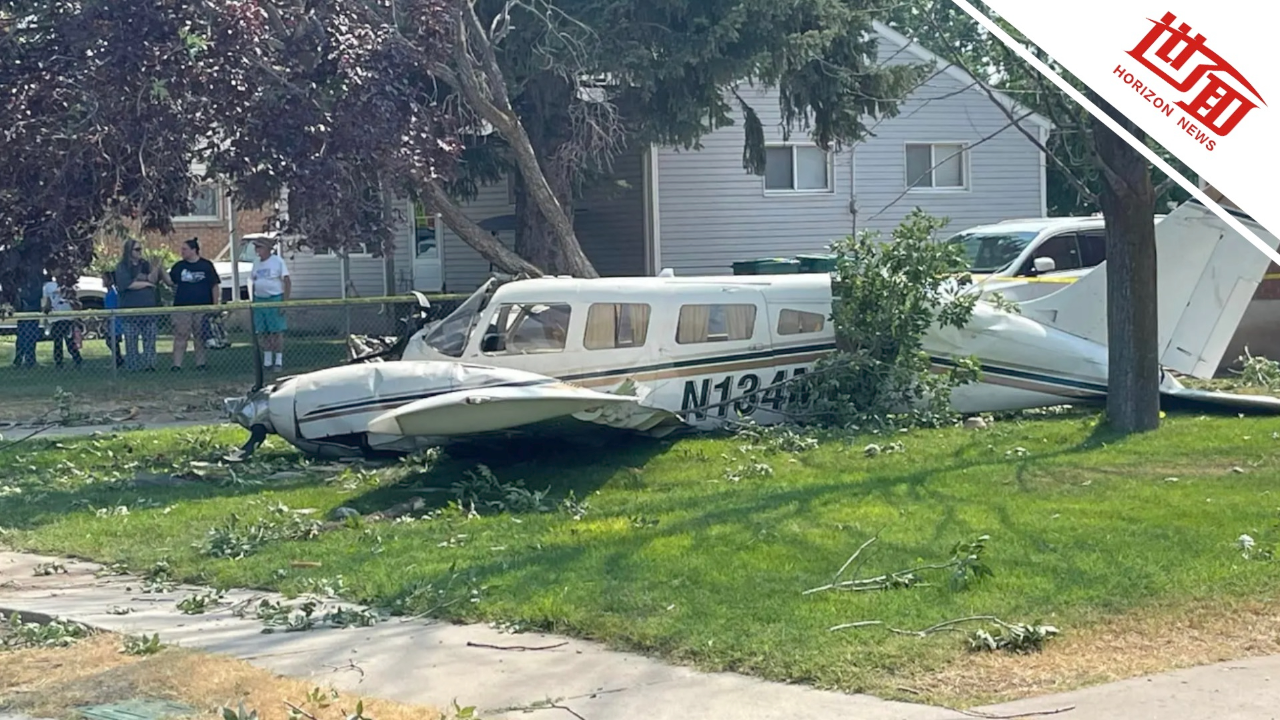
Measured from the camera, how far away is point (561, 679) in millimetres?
6648

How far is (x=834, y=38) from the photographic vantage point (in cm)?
2083

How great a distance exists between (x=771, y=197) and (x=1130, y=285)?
16466mm

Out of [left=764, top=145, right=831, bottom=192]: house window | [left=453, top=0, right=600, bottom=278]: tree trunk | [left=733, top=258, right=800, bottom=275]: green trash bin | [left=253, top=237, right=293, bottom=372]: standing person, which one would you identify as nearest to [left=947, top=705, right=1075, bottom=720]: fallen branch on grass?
[left=453, top=0, right=600, bottom=278]: tree trunk

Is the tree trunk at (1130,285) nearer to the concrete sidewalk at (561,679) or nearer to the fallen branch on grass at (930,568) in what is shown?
the fallen branch on grass at (930,568)

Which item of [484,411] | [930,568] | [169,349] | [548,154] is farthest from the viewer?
[548,154]

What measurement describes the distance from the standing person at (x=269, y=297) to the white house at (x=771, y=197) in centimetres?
607

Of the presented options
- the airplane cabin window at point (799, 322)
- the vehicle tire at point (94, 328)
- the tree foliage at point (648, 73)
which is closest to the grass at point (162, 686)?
the airplane cabin window at point (799, 322)

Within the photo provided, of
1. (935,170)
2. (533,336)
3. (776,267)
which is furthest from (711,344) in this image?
(935,170)

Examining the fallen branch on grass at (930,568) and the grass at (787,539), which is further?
the fallen branch on grass at (930,568)

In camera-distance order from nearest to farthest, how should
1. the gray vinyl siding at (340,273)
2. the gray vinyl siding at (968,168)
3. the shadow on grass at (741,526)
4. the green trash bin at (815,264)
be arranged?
the shadow on grass at (741,526) → the green trash bin at (815,264) → the gray vinyl siding at (968,168) → the gray vinyl siding at (340,273)

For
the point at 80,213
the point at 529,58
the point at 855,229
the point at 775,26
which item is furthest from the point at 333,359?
the point at 855,229

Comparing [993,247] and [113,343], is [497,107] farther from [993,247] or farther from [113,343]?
[993,247]

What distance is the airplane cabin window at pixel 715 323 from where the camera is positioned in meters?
13.2

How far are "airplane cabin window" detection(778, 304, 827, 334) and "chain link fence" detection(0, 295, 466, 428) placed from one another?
19.1 feet
